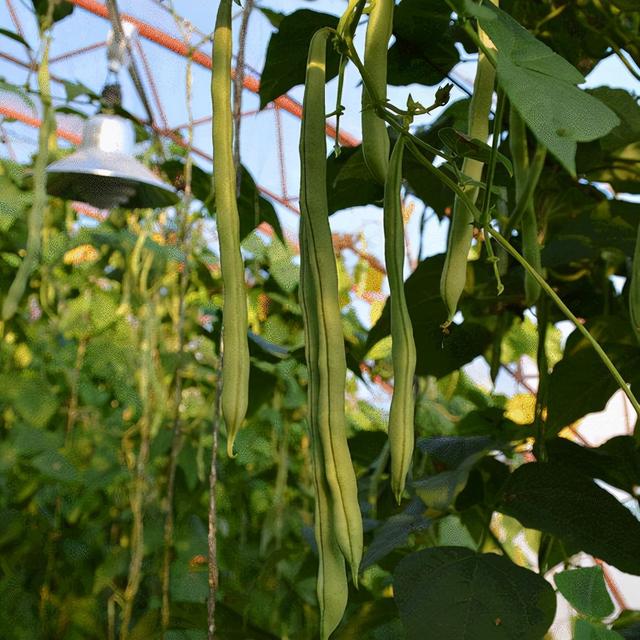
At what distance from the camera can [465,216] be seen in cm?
45

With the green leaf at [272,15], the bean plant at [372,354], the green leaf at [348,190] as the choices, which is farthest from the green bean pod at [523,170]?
the green leaf at [272,15]

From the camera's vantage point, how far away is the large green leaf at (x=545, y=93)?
27 cm

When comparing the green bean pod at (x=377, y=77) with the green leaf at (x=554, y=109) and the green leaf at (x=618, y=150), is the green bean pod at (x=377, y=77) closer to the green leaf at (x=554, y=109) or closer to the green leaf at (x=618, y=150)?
the green leaf at (x=554, y=109)

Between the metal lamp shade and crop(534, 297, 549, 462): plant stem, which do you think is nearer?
crop(534, 297, 549, 462): plant stem

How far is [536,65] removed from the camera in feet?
1.00

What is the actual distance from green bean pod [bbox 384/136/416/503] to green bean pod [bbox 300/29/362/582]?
0.02 m

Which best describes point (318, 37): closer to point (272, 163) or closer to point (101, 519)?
point (101, 519)

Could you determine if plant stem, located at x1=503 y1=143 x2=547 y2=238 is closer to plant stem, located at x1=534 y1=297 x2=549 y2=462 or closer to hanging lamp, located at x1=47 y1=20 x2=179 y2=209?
plant stem, located at x1=534 y1=297 x2=549 y2=462

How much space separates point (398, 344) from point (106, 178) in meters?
A: 1.05

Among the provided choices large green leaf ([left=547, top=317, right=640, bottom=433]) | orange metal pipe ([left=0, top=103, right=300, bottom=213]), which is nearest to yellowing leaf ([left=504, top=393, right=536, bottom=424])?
large green leaf ([left=547, top=317, right=640, bottom=433])

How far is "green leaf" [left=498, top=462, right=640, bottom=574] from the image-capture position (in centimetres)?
64

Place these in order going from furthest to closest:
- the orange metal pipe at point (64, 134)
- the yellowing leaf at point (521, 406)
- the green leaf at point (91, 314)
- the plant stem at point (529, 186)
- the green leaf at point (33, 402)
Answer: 1. the orange metal pipe at point (64, 134)
2. the green leaf at point (91, 314)
3. the green leaf at point (33, 402)
4. the yellowing leaf at point (521, 406)
5. the plant stem at point (529, 186)

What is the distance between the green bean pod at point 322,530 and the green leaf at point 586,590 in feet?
0.54

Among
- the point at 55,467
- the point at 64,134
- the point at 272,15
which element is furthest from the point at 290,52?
the point at 64,134
